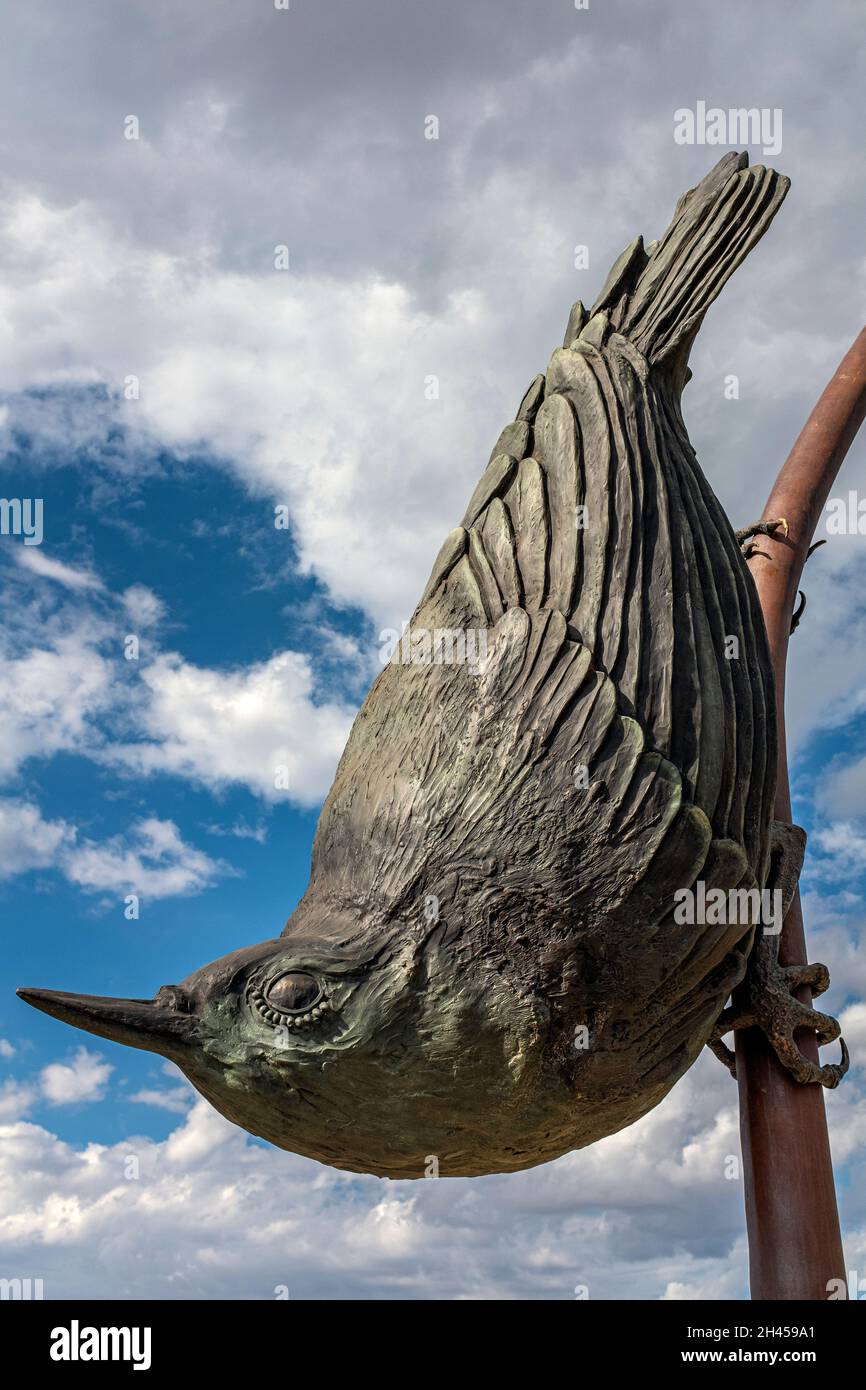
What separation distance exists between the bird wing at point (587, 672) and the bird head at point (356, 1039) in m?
0.22

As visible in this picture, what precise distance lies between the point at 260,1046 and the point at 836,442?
3.53 metres

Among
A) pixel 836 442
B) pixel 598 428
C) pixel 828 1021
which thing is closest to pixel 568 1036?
pixel 828 1021

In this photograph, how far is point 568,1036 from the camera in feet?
9.71

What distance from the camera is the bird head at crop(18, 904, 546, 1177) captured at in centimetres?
285

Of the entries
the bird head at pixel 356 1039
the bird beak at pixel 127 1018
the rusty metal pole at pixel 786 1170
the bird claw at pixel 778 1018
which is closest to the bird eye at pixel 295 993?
the bird head at pixel 356 1039

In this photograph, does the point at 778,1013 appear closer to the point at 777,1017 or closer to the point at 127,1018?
the point at 777,1017

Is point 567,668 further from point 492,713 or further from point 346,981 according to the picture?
point 346,981

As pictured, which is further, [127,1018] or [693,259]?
[693,259]

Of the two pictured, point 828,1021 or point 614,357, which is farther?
point 614,357

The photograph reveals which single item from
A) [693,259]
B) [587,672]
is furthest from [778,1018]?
[693,259]

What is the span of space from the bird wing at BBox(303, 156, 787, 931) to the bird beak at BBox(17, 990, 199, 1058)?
1.73ft

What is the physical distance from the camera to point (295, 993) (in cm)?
288

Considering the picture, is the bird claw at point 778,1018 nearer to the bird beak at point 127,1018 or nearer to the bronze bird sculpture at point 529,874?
the bronze bird sculpture at point 529,874

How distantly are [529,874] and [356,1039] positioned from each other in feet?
1.88
